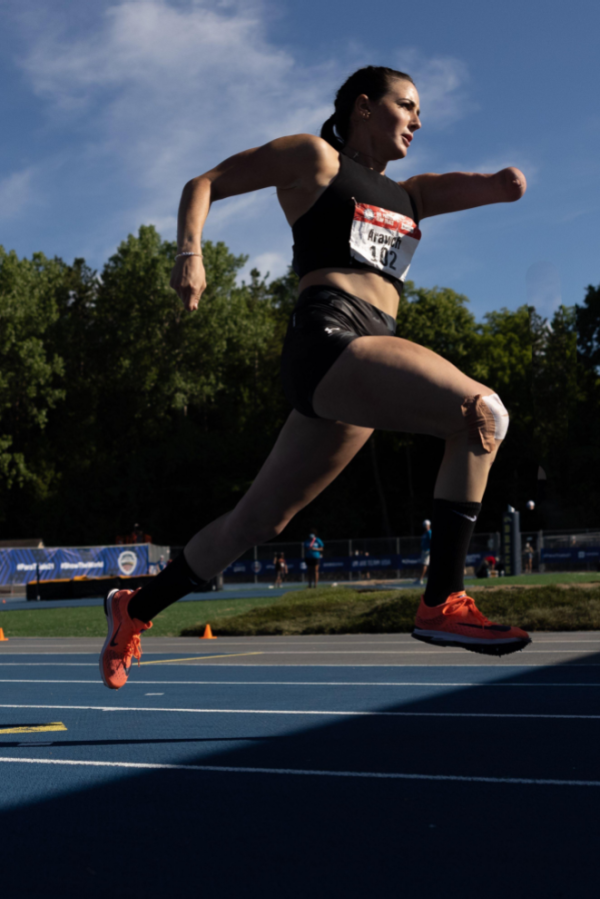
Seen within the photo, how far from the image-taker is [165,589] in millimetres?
3812

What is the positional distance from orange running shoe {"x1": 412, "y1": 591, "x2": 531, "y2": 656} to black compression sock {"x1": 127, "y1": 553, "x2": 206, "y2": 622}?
1011 mm

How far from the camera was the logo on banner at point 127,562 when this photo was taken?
1362 inches

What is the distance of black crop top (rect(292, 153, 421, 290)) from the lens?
10.6 feet

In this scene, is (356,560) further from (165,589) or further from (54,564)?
(165,589)

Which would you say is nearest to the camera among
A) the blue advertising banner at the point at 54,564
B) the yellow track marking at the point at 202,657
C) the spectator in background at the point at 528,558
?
the yellow track marking at the point at 202,657

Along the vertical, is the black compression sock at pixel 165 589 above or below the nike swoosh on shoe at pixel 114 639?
above

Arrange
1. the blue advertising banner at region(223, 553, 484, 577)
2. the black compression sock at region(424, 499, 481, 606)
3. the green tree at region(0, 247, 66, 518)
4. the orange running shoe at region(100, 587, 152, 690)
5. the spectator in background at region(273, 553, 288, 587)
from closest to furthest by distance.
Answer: the black compression sock at region(424, 499, 481, 606) < the orange running shoe at region(100, 587, 152, 690) < the spectator in background at region(273, 553, 288, 587) < the blue advertising banner at region(223, 553, 484, 577) < the green tree at region(0, 247, 66, 518)

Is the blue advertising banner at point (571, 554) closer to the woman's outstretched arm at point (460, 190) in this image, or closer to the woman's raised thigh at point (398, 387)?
the woman's outstretched arm at point (460, 190)

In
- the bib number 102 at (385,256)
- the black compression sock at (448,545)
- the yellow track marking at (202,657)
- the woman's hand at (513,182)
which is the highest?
the woman's hand at (513,182)

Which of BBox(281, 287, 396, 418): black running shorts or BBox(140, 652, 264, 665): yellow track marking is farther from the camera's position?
BBox(140, 652, 264, 665): yellow track marking

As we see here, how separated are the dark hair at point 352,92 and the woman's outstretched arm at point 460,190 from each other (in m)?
0.32

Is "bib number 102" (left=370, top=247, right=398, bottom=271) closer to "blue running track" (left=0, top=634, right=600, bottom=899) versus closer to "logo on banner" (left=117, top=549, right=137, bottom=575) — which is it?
"blue running track" (left=0, top=634, right=600, bottom=899)

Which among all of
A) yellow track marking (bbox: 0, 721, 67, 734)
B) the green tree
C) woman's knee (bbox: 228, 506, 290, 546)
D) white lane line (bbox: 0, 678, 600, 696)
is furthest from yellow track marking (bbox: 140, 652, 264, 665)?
the green tree

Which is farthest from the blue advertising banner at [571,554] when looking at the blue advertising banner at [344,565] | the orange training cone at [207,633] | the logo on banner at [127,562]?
the orange training cone at [207,633]
